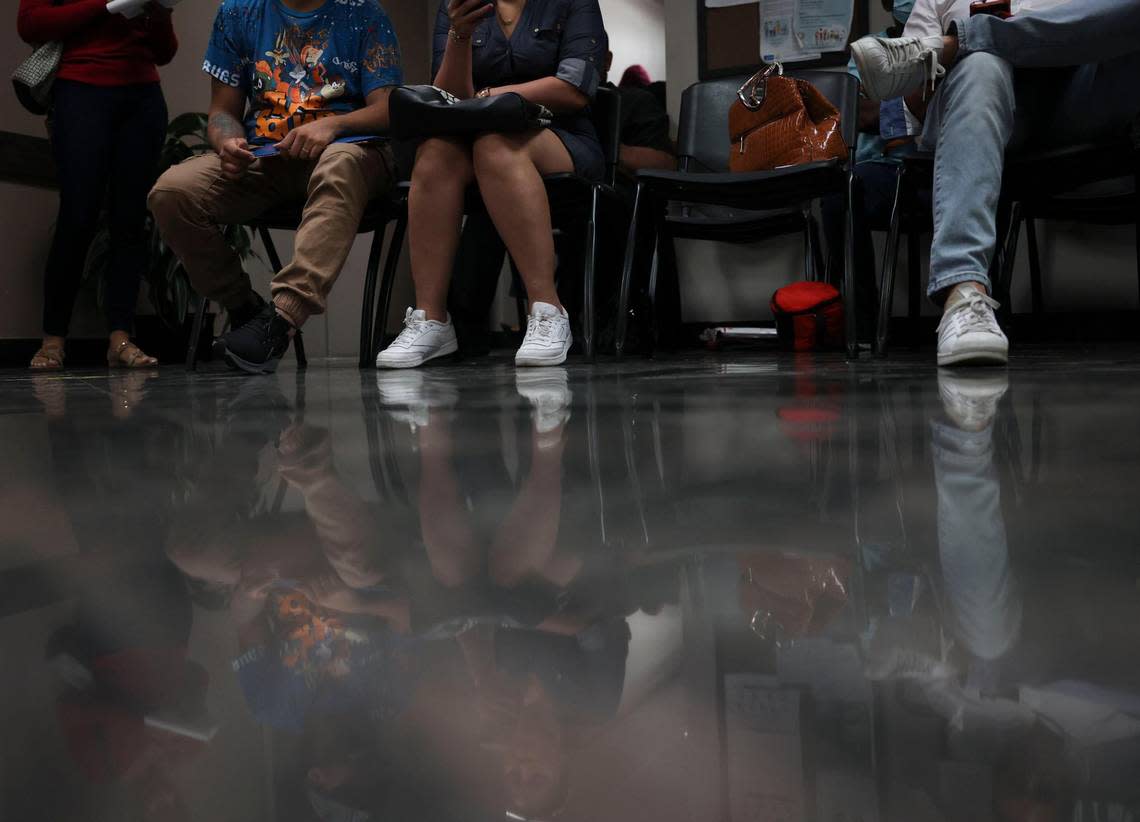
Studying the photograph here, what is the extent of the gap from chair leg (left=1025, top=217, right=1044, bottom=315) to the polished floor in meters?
2.26

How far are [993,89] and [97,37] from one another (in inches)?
92.6

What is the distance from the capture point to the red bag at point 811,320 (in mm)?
2510

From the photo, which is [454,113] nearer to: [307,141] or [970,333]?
[307,141]

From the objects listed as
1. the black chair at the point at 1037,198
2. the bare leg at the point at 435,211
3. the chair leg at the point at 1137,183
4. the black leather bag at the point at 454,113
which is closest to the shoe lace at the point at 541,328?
the bare leg at the point at 435,211

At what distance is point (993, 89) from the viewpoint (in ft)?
4.96

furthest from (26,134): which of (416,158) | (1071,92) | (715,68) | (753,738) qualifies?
(753,738)

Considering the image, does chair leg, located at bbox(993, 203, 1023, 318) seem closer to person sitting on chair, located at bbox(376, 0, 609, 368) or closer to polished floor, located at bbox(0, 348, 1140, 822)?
person sitting on chair, located at bbox(376, 0, 609, 368)

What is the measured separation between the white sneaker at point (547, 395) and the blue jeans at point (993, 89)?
1.97 feet

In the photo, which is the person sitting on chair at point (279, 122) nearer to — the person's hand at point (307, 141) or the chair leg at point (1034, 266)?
the person's hand at point (307, 141)

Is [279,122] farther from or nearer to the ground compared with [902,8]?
nearer to the ground

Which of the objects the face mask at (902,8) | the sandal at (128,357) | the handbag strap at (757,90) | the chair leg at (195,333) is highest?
the face mask at (902,8)

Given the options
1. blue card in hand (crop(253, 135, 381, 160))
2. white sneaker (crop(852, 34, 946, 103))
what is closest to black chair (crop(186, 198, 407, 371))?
blue card in hand (crop(253, 135, 381, 160))

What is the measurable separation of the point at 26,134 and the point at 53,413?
2952 mm

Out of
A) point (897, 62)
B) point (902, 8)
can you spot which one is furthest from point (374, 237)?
point (902, 8)
